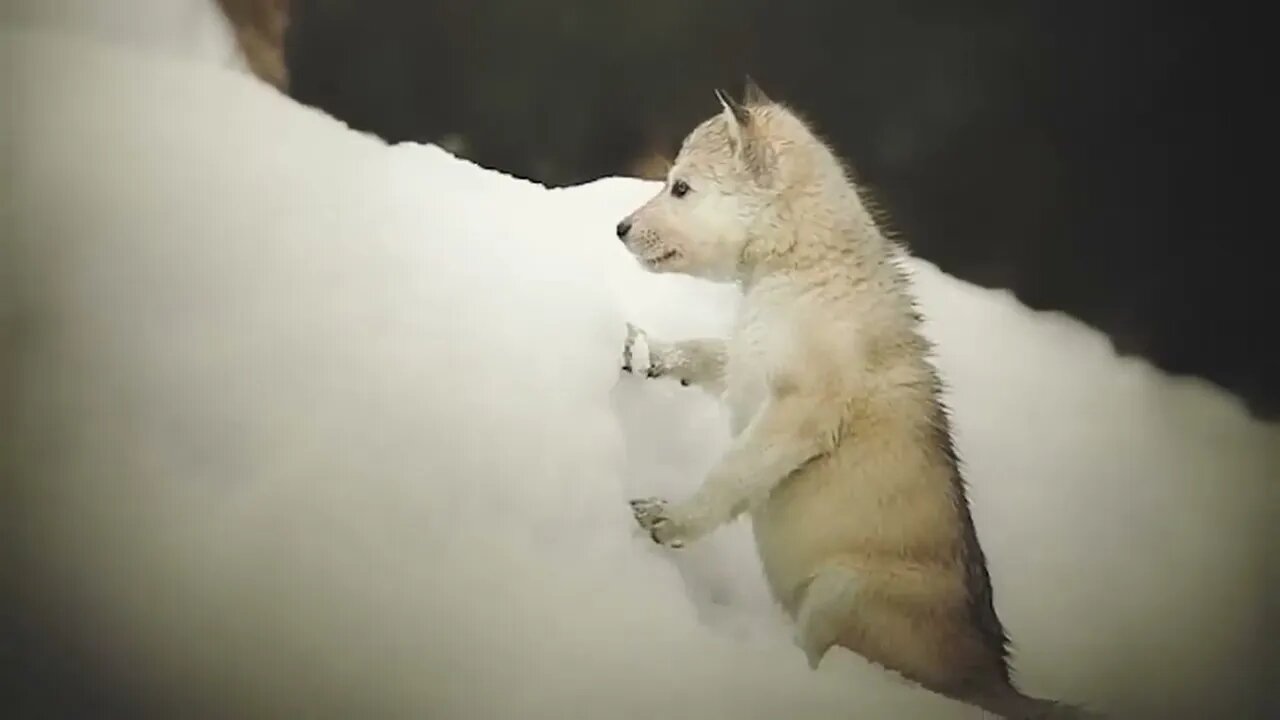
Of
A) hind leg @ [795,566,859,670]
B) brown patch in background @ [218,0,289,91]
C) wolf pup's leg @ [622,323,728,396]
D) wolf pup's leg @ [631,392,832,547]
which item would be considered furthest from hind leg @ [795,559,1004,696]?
brown patch in background @ [218,0,289,91]

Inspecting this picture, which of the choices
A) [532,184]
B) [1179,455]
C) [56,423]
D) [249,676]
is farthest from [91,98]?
[1179,455]

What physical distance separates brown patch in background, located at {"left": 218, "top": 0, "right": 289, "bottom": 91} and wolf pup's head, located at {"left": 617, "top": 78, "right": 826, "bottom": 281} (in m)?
0.39

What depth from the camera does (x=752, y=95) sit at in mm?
1418

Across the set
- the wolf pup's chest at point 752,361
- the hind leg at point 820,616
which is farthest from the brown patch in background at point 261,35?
the hind leg at point 820,616

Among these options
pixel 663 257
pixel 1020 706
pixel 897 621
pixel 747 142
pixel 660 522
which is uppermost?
pixel 747 142

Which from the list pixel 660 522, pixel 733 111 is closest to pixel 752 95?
pixel 733 111

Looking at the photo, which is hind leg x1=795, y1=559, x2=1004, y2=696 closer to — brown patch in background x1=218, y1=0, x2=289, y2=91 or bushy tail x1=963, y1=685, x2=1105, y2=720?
bushy tail x1=963, y1=685, x2=1105, y2=720

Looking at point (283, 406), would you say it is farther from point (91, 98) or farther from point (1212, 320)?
point (1212, 320)

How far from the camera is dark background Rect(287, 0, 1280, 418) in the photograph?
1.36 m

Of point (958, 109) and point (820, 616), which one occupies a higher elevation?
point (958, 109)

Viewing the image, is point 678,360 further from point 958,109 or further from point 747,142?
point 958,109

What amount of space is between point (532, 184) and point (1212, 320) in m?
0.83

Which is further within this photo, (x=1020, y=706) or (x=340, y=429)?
(x=1020, y=706)

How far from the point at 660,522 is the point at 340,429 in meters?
0.34
